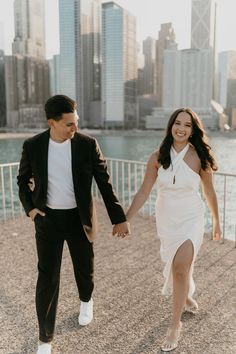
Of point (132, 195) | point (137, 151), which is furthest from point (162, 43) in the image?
point (132, 195)

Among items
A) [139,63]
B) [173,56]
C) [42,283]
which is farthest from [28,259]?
[139,63]

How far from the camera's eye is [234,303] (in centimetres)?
329

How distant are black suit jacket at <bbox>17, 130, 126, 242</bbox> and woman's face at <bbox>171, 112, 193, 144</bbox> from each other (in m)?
0.56

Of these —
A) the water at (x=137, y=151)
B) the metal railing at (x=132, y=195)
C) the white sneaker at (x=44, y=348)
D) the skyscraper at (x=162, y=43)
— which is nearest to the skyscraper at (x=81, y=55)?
the skyscraper at (x=162, y=43)

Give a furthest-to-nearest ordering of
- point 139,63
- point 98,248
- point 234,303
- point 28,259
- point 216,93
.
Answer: point 139,63, point 216,93, point 98,248, point 28,259, point 234,303

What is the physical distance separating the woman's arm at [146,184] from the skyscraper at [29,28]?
475 ft

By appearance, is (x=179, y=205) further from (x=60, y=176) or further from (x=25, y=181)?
(x=25, y=181)

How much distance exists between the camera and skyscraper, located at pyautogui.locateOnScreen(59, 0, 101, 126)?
132 metres

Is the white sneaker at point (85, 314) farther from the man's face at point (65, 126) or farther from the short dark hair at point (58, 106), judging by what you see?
the short dark hair at point (58, 106)

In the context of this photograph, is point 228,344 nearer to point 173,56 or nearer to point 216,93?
point 173,56

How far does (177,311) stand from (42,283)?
942 millimetres

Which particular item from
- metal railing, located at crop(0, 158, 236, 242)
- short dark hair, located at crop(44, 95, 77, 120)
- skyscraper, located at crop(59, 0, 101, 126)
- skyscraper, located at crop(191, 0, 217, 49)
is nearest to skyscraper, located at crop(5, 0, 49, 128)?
skyscraper, located at crop(59, 0, 101, 126)

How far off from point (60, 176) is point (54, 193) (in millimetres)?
124

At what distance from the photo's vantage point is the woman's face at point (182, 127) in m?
2.67
